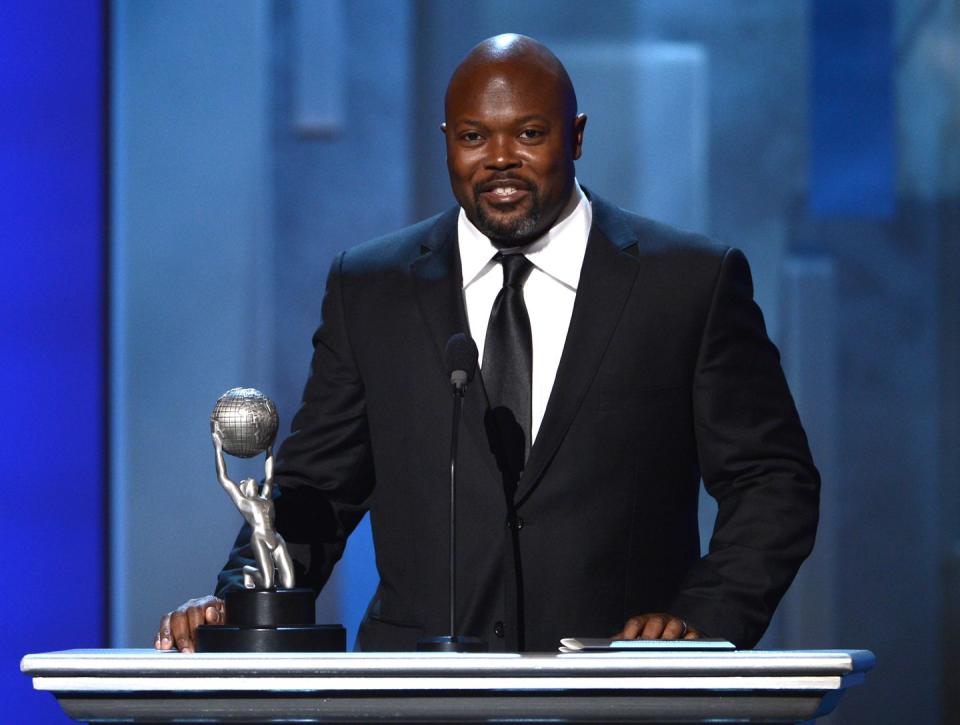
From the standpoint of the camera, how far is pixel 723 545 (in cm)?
234

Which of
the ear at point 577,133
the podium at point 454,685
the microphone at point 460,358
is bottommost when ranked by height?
the podium at point 454,685

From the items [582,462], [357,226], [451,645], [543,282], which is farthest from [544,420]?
[357,226]

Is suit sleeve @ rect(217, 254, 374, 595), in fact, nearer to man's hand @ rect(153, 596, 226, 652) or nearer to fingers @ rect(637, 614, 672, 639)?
man's hand @ rect(153, 596, 226, 652)

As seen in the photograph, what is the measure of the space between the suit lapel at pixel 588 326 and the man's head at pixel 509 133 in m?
0.12

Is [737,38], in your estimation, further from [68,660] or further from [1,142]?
[68,660]

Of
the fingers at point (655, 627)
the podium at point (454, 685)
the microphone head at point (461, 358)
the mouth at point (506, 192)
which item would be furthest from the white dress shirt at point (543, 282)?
the podium at point (454, 685)

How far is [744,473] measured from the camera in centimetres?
244

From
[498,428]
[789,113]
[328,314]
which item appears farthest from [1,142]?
[789,113]

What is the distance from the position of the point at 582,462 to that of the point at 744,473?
0.26 m

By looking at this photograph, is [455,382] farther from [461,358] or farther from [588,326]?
[588,326]

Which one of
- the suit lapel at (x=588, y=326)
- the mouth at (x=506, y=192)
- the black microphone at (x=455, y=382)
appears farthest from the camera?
the mouth at (x=506, y=192)

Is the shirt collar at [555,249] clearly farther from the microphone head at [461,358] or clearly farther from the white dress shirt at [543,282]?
the microphone head at [461,358]

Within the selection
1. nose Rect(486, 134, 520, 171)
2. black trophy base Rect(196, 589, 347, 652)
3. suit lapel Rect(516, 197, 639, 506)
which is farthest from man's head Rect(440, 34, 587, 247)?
black trophy base Rect(196, 589, 347, 652)

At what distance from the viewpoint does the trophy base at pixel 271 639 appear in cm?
185
